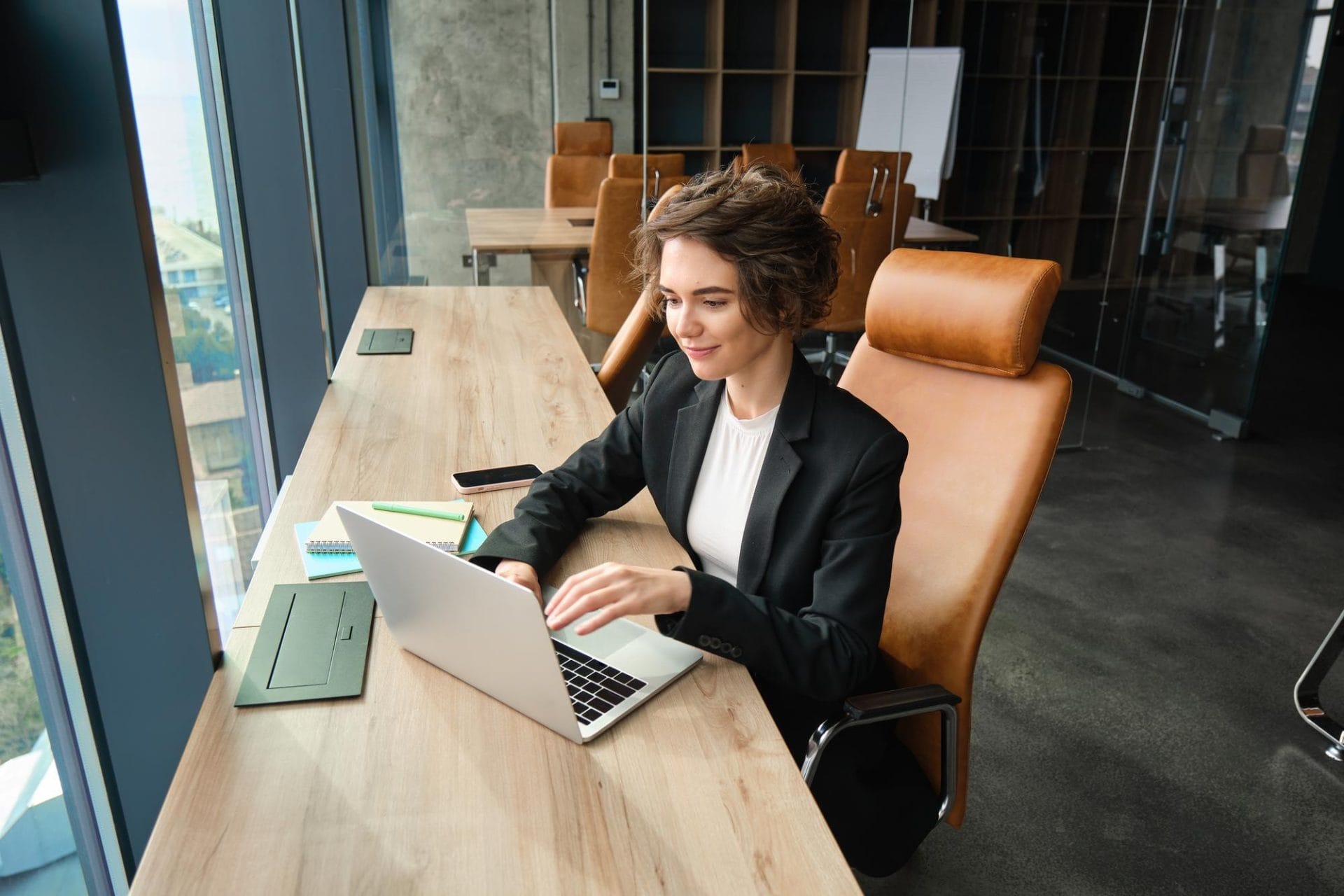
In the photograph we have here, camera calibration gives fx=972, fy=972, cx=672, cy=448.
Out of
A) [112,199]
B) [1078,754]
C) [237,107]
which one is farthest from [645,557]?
[237,107]

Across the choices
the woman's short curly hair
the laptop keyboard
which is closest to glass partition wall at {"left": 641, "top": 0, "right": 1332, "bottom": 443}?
the woman's short curly hair

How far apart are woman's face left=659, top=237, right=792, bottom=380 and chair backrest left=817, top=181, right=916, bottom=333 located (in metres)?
Answer: 3.19

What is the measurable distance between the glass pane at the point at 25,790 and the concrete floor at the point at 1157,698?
54.5 inches

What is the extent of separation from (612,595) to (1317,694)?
2192 millimetres

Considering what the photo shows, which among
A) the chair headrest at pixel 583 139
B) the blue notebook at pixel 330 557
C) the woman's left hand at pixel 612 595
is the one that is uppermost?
the chair headrest at pixel 583 139

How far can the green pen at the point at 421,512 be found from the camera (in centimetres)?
157

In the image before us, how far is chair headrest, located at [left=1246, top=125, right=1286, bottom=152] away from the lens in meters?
4.18

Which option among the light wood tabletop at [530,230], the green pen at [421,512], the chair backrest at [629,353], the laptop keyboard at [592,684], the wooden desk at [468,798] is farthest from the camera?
the light wood tabletop at [530,230]

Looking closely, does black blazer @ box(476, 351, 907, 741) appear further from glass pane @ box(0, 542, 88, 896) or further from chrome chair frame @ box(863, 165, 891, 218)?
chrome chair frame @ box(863, 165, 891, 218)

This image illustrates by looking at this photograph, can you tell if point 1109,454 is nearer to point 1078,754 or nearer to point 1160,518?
point 1160,518

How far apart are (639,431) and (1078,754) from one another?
56.8 inches

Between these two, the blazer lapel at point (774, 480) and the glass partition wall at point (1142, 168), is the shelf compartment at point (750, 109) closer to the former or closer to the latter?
the glass partition wall at point (1142, 168)

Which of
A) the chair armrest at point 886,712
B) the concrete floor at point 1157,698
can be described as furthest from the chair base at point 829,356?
the chair armrest at point 886,712

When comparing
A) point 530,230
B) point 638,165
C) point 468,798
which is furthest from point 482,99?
point 468,798
